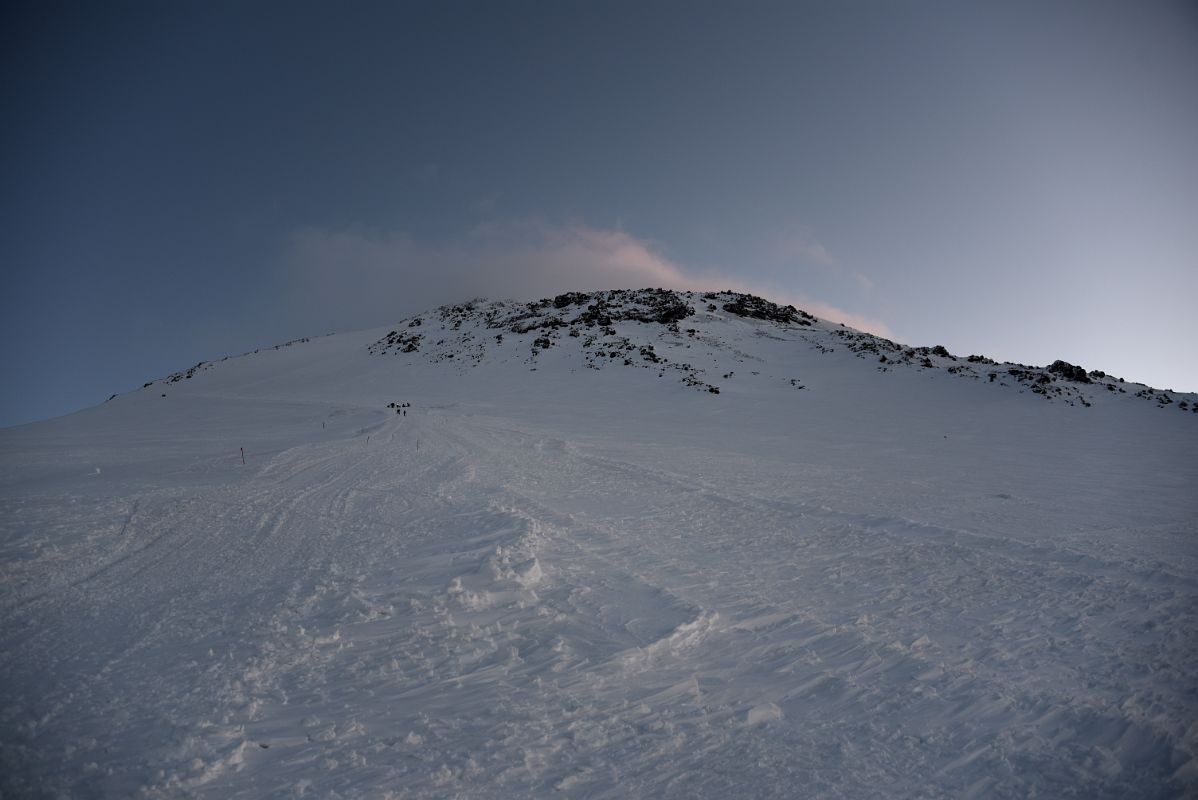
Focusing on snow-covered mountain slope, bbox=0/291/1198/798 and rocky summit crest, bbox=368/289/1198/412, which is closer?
snow-covered mountain slope, bbox=0/291/1198/798

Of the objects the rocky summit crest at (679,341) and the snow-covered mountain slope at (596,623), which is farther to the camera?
the rocky summit crest at (679,341)

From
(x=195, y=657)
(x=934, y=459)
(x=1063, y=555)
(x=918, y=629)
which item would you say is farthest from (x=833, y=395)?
(x=195, y=657)

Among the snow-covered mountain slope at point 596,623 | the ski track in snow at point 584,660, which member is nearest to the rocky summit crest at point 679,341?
the snow-covered mountain slope at point 596,623

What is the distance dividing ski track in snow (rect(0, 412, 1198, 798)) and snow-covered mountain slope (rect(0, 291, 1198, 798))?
0.03 meters

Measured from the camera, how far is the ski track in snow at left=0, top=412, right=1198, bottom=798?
3.94m

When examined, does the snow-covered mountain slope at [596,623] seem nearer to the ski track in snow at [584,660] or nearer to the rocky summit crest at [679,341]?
the ski track in snow at [584,660]

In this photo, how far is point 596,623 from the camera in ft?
19.7

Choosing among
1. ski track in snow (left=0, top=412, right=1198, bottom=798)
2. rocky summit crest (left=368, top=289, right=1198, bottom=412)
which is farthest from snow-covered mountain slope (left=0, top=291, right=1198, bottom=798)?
rocky summit crest (left=368, top=289, right=1198, bottom=412)

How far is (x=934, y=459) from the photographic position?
51.1ft

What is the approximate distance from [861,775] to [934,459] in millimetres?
14245

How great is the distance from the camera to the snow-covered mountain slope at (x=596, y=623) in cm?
400

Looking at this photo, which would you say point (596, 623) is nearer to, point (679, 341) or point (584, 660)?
point (584, 660)

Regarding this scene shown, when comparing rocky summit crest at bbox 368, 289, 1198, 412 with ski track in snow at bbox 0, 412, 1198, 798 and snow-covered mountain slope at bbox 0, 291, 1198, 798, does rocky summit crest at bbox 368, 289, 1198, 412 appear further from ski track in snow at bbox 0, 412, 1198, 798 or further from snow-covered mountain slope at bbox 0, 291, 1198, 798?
A: ski track in snow at bbox 0, 412, 1198, 798

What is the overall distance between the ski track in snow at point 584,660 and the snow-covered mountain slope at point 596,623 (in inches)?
1.3
